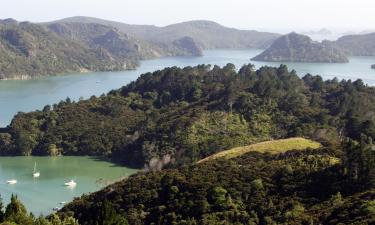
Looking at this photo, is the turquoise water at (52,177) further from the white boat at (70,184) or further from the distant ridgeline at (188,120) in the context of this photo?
the distant ridgeline at (188,120)

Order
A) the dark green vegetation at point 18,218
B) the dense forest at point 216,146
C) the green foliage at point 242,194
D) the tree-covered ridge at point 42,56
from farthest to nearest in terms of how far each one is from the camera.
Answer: the tree-covered ridge at point 42,56 → the dense forest at point 216,146 → the green foliage at point 242,194 → the dark green vegetation at point 18,218

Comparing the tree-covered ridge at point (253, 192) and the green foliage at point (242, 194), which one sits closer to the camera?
the green foliage at point (242, 194)

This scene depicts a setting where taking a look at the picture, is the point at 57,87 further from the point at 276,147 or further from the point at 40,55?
the point at 276,147

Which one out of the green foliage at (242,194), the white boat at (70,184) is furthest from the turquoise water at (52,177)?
the green foliage at (242,194)

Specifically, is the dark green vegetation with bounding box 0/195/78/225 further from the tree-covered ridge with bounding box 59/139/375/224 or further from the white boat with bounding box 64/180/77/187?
the white boat with bounding box 64/180/77/187

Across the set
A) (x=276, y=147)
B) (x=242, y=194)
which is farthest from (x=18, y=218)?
(x=276, y=147)

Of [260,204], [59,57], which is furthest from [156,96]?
[59,57]
